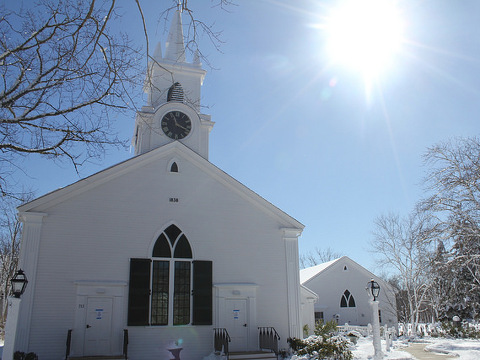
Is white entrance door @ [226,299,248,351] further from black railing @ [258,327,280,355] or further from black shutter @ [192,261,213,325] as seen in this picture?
black shutter @ [192,261,213,325]

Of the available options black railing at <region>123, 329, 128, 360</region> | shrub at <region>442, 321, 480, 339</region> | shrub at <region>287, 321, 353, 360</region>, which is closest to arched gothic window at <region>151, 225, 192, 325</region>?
black railing at <region>123, 329, 128, 360</region>

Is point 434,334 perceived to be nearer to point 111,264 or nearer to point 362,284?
point 362,284

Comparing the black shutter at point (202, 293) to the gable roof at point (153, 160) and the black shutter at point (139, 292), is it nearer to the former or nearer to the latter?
the black shutter at point (139, 292)

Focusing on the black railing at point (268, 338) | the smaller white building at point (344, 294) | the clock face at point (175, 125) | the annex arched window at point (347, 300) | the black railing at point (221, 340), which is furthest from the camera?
the annex arched window at point (347, 300)

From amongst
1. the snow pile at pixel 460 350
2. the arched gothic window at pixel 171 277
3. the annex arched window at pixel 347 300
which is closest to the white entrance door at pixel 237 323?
the arched gothic window at pixel 171 277

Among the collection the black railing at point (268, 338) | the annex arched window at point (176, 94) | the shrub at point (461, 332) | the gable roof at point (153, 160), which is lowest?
the shrub at point (461, 332)

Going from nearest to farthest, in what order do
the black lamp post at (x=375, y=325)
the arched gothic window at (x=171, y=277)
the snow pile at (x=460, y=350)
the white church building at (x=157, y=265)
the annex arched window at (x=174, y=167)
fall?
the black lamp post at (x=375, y=325)
the white church building at (x=157, y=265)
the arched gothic window at (x=171, y=277)
the snow pile at (x=460, y=350)
the annex arched window at (x=174, y=167)

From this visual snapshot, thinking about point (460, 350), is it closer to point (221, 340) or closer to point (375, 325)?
point (375, 325)

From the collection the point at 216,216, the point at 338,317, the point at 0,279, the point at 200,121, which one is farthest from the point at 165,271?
the point at 0,279

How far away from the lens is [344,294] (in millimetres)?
30562

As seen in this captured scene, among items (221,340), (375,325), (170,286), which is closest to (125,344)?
(170,286)

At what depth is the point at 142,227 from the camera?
15.2m

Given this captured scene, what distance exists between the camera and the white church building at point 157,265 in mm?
13656

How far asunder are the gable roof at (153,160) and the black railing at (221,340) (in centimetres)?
480
